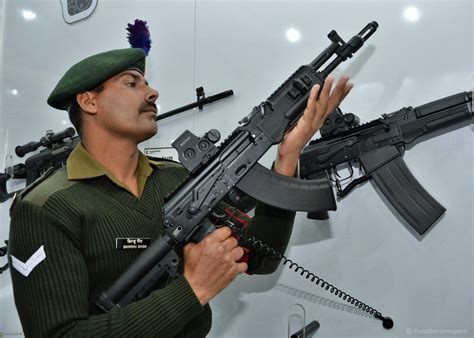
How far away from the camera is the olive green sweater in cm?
87

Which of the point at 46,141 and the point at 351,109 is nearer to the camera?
the point at 351,109

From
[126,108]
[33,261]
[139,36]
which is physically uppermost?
[139,36]

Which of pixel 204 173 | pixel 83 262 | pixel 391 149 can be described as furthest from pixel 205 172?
pixel 391 149

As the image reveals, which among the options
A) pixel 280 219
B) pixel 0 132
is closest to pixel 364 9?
pixel 280 219

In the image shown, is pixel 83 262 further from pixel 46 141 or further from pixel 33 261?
pixel 46 141

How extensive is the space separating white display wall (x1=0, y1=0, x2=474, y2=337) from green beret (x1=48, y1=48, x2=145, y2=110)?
807mm

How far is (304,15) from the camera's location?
73.0 inches

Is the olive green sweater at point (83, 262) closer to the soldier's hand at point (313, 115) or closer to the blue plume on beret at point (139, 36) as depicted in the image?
the soldier's hand at point (313, 115)

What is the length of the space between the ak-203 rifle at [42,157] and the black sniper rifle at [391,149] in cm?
117

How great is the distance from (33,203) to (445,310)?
1400 mm

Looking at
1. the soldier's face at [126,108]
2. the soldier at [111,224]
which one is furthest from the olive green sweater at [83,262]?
the soldier's face at [126,108]

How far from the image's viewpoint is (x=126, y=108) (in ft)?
3.75

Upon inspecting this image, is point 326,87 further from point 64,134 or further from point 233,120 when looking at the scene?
point 64,134

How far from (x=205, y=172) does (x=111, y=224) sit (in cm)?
25
